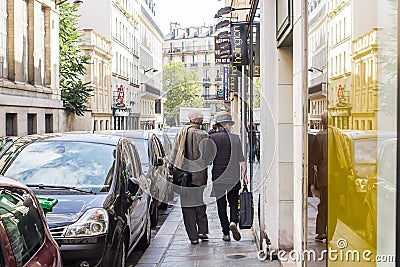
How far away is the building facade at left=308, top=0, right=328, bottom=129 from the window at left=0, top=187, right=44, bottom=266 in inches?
82.4

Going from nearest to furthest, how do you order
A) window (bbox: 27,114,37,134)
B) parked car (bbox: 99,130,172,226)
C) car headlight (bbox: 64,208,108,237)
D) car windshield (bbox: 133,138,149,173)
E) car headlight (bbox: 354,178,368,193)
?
car headlight (bbox: 354,178,368,193) < car headlight (bbox: 64,208,108,237) < parked car (bbox: 99,130,172,226) < car windshield (bbox: 133,138,149,173) < window (bbox: 27,114,37,134)

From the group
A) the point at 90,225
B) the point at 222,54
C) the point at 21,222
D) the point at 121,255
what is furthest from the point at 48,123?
the point at 21,222

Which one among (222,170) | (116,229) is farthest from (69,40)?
(116,229)

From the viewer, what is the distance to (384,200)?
256 centimetres

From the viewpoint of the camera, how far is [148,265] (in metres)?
7.91

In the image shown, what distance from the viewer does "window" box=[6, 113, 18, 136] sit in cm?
2675

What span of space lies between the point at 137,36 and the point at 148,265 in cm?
6557

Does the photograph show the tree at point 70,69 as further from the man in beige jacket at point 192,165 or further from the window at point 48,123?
the man in beige jacket at point 192,165

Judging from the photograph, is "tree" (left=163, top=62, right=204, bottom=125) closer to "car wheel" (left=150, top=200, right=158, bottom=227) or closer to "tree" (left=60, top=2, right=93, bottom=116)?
"car wheel" (left=150, top=200, right=158, bottom=227)

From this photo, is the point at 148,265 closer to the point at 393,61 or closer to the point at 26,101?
the point at 393,61

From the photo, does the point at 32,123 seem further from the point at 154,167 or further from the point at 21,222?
the point at 21,222

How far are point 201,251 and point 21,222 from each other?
508 cm

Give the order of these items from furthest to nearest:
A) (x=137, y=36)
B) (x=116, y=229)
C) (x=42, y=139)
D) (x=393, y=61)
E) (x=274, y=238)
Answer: (x=137, y=36) → (x=42, y=139) → (x=274, y=238) → (x=116, y=229) → (x=393, y=61)

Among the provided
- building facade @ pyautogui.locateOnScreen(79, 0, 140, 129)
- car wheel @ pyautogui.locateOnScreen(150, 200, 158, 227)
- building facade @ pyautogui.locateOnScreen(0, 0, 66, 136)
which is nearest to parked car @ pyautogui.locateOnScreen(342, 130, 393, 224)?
car wheel @ pyautogui.locateOnScreen(150, 200, 158, 227)
